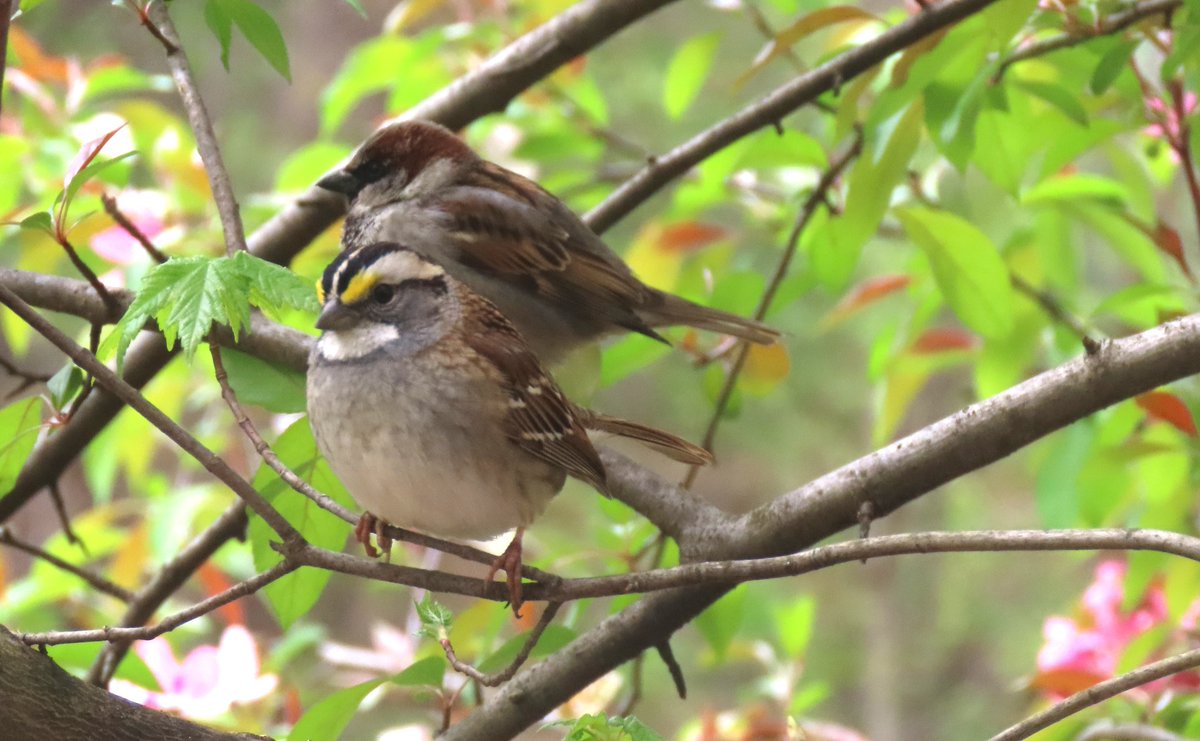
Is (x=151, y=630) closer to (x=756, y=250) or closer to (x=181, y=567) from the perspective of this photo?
(x=181, y=567)

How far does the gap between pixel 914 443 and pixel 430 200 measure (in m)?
1.26

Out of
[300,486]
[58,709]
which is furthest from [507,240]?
[58,709]

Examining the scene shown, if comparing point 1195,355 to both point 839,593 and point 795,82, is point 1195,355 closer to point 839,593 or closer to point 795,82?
point 795,82

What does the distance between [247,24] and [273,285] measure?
0.44 meters

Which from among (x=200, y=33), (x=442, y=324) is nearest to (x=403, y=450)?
(x=442, y=324)

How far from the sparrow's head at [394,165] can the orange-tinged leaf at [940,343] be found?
1.01 m

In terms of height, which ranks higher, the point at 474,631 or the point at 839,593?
the point at 839,593

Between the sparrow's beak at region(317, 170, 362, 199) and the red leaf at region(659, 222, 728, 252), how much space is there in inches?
25.6

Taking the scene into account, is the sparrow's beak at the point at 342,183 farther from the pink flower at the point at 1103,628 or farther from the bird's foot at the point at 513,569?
the pink flower at the point at 1103,628

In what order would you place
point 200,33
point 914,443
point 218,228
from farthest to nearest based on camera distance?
point 200,33 < point 218,228 < point 914,443

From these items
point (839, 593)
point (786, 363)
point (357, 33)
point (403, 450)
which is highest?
point (357, 33)

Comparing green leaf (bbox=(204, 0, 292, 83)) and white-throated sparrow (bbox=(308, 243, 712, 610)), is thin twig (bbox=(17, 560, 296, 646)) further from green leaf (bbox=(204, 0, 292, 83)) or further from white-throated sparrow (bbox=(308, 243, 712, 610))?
green leaf (bbox=(204, 0, 292, 83))

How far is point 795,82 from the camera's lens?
2012mm

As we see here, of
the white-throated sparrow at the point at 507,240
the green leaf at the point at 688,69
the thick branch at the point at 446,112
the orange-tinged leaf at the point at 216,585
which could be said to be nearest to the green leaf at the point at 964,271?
the white-throated sparrow at the point at 507,240
